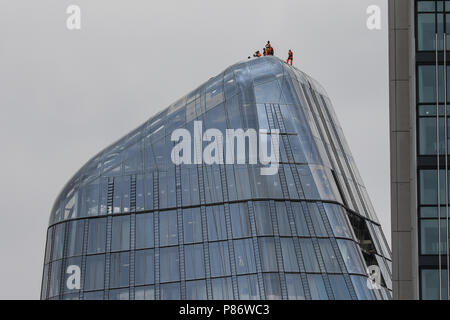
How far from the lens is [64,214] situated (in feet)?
394

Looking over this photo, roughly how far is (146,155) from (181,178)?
421 cm

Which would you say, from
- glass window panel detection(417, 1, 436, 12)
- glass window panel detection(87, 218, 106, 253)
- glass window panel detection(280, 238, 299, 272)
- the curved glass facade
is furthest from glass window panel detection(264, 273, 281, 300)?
glass window panel detection(417, 1, 436, 12)

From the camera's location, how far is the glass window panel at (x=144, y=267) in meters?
112

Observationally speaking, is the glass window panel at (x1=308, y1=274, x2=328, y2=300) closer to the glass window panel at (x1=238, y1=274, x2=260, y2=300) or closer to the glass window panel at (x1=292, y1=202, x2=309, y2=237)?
the glass window panel at (x1=292, y1=202, x2=309, y2=237)

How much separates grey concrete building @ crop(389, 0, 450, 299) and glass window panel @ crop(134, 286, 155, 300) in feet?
126

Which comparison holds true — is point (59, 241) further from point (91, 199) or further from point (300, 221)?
point (300, 221)

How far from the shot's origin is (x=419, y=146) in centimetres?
7294

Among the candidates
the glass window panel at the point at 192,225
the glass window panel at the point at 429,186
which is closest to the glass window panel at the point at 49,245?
the glass window panel at the point at 192,225

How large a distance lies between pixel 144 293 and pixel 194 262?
4824 millimetres

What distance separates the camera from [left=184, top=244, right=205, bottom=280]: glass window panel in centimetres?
11106

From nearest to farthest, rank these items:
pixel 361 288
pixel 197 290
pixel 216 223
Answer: pixel 361 288 < pixel 197 290 < pixel 216 223

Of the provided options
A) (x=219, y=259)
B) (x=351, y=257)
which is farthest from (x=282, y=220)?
(x=351, y=257)

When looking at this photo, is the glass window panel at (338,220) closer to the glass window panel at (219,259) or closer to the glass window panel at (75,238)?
the glass window panel at (219,259)
